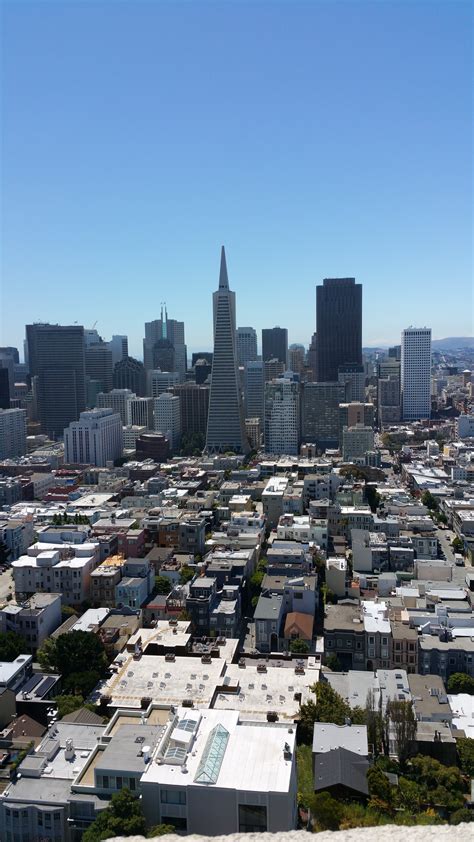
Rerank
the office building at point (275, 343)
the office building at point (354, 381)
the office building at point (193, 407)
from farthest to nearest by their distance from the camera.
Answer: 1. the office building at point (275, 343)
2. the office building at point (354, 381)
3. the office building at point (193, 407)

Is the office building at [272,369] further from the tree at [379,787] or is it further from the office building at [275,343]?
the tree at [379,787]

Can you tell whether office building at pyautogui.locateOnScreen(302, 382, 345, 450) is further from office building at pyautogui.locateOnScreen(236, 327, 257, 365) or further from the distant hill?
the distant hill

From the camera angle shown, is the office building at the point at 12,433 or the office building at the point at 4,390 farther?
the office building at the point at 4,390

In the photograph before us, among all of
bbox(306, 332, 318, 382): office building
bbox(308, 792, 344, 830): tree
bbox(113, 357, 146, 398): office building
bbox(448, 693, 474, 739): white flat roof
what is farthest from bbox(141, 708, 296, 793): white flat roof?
bbox(306, 332, 318, 382): office building

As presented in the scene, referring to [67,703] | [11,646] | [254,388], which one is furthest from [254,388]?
[67,703]

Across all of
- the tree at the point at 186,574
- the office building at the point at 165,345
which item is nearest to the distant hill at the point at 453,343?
the office building at the point at 165,345
